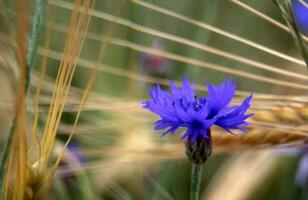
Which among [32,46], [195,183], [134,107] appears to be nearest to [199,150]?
[195,183]

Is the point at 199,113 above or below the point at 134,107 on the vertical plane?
above

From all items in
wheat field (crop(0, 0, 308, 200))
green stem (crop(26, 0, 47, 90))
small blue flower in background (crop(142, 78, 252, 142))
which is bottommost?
wheat field (crop(0, 0, 308, 200))

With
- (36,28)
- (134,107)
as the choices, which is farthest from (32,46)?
(134,107)

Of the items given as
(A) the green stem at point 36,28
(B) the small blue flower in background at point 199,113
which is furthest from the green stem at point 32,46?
(B) the small blue flower in background at point 199,113

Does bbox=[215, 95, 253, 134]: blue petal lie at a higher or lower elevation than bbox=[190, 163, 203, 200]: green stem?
higher

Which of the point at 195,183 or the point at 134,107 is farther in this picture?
the point at 134,107

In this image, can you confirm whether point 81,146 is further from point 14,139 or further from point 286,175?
point 14,139

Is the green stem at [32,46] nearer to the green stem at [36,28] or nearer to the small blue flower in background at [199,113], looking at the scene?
the green stem at [36,28]

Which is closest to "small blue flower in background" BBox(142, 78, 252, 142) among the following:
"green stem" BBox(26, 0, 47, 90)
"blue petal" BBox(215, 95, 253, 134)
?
"blue petal" BBox(215, 95, 253, 134)

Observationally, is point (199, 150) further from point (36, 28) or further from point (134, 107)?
point (134, 107)

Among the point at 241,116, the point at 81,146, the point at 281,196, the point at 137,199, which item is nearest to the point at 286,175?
the point at 281,196

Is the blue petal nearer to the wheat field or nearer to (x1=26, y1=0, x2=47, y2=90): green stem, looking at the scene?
the wheat field
